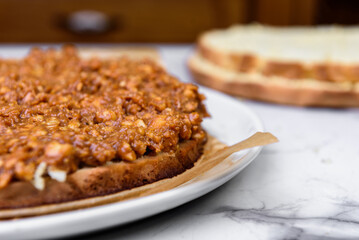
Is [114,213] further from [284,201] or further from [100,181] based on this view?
[284,201]

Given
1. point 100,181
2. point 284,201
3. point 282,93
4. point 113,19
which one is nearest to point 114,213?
point 100,181

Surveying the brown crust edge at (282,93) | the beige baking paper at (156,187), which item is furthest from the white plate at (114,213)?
the brown crust edge at (282,93)

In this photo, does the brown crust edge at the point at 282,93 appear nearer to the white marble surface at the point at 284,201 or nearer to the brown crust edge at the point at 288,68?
the brown crust edge at the point at 288,68

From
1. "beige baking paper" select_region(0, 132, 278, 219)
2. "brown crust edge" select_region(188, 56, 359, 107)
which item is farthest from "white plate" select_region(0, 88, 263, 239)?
"brown crust edge" select_region(188, 56, 359, 107)

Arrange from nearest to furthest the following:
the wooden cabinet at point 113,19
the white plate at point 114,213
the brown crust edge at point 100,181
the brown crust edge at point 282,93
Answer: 1. the white plate at point 114,213
2. the brown crust edge at point 100,181
3. the brown crust edge at point 282,93
4. the wooden cabinet at point 113,19

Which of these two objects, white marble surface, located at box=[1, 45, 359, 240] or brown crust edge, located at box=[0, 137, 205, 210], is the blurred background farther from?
brown crust edge, located at box=[0, 137, 205, 210]

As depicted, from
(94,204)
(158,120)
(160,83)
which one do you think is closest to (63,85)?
(160,83)
